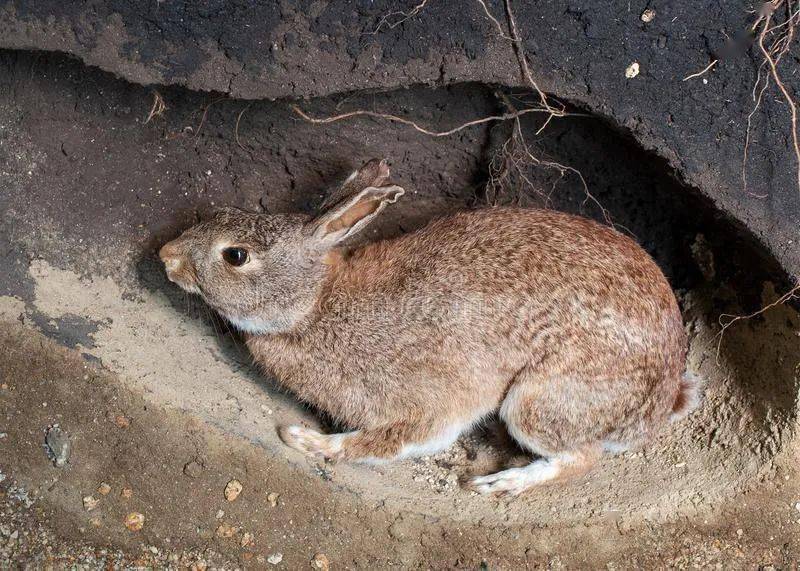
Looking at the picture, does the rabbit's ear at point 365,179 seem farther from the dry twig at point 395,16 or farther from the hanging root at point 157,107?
the hanging root at point 157,107

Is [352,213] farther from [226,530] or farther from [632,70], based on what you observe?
[226,530]

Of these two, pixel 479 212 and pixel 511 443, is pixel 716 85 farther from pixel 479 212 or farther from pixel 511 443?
pixel 511 443

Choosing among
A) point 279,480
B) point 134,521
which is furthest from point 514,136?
point 134,521

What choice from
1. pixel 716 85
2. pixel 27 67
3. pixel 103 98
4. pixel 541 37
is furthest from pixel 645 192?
pixel 27 67

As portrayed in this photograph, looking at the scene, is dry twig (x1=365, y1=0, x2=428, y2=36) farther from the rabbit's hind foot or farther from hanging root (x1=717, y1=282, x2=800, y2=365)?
the rabbit's hind foot

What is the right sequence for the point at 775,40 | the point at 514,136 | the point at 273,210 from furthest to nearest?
the point at 273,210 → the point at 514,136 → the point at 775,40
